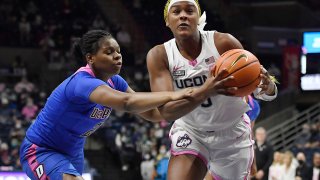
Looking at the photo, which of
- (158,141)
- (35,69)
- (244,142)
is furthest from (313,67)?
(244,142)

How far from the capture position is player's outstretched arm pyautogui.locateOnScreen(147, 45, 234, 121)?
3.68 meters

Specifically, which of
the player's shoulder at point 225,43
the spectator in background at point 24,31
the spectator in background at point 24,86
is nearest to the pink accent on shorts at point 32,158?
the player's shoulder at point 225,43

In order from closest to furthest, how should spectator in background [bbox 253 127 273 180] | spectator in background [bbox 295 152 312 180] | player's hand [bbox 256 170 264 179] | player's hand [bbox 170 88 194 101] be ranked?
1. player's hand [bbox 170 88 194 101]
2. player's hand [bbox 256 170 264 179]
3. spectator in background [bbox 253 127 273 180]
4. spectator in background [bbox 295 152 312 180]

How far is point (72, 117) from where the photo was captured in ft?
15.2

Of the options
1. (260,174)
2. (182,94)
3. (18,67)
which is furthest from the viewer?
(18,67)

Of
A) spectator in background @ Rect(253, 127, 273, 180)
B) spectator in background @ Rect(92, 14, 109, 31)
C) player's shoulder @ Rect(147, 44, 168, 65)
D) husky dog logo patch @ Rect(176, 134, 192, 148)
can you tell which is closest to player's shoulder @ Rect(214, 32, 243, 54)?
player's shoulder @ Rect(147, 44, 168, 65)

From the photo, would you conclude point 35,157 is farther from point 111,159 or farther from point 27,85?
point 27,85

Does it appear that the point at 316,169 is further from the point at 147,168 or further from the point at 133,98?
the point at 133,98

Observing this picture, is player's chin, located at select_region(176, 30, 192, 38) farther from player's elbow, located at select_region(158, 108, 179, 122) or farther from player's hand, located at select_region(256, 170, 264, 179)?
player's hand, located at select_region(256, 170, 264, 179)

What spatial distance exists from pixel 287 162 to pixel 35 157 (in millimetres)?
6029

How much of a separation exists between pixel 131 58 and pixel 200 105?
14.0 m

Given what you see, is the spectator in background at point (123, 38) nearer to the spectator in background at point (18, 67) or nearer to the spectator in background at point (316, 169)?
the spectator in background at point (18, 67)

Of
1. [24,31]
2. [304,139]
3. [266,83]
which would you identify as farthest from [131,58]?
[266,83]

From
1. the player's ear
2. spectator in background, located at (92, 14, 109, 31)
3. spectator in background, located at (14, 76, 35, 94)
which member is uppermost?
the player's ear
